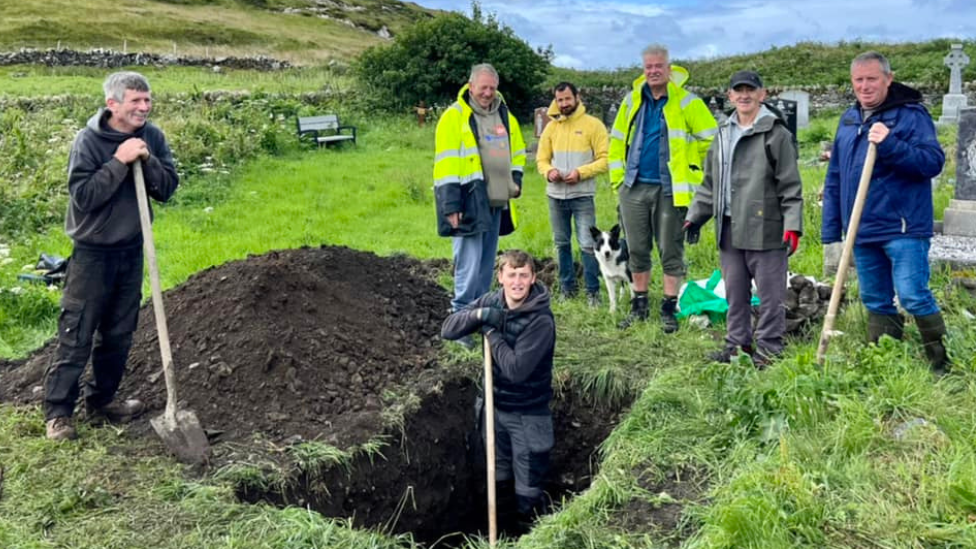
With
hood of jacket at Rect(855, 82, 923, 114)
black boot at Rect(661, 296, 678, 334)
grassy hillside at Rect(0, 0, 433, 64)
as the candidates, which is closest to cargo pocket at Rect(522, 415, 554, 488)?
black boot at Rect(661, 296, 678, 334)

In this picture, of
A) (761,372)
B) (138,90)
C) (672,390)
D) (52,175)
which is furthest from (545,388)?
(52,175)

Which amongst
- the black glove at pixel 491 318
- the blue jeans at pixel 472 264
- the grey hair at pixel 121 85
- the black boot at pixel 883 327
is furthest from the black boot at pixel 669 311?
the grey hair at pixel 121 85

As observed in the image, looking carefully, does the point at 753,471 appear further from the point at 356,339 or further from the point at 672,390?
the point at 356,339

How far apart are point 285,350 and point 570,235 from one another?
2993 mm

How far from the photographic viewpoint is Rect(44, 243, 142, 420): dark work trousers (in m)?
4.75

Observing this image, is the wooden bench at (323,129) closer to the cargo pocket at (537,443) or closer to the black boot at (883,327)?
the cargo pocket at (537,443)

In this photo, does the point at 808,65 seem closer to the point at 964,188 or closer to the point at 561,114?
the point at 964,188

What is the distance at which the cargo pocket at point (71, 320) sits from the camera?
4.75 metres

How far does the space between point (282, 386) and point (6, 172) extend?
10389mm

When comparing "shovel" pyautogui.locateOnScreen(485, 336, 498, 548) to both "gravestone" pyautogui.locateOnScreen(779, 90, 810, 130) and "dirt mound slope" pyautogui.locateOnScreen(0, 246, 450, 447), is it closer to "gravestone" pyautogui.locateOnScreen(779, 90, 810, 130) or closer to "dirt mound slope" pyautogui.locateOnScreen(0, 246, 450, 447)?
"dirt mound slope" pyautogui.locateOnScreen(0, 246, 450, 447)

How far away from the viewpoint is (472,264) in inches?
249

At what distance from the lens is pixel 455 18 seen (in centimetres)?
2406

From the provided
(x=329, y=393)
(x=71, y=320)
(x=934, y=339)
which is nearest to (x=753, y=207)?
(x=934, y=339)

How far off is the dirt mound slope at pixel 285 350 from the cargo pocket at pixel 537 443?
0.93 metres
